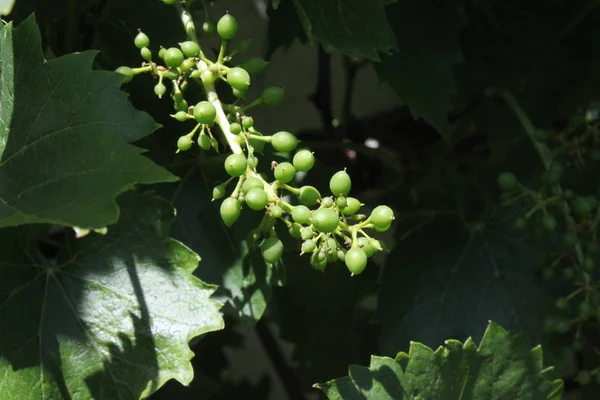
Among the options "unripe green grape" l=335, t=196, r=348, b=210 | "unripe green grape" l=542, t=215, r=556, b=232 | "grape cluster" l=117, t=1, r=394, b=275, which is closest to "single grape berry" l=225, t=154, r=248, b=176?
"grape cluster" l=117, t=1, r=394, b=275

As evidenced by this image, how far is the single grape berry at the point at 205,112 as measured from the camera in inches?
34.9

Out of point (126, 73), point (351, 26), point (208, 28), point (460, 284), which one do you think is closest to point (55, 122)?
point (126, 73)

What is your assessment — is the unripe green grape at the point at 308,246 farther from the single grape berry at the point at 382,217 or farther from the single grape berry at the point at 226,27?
the single grape berry at the point at 226,27

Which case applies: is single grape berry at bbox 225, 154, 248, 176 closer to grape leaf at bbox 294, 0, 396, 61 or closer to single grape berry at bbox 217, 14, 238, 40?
single grape berry at bbox 217, 14, 238, 40

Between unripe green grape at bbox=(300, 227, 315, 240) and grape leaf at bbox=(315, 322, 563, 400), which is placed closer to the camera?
unripe green grape at bbox=(300, 227, 315, 240)

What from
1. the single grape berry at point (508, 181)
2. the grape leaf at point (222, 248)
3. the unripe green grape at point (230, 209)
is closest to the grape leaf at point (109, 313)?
the grape leaf at point (222, 248)

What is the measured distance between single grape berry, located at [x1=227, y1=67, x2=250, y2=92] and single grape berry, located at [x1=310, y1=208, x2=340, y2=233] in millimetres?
186

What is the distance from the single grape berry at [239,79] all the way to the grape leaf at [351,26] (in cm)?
24

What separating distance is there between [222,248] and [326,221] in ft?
1.25

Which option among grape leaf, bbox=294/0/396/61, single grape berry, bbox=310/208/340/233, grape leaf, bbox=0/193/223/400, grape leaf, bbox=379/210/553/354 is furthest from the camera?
grape leaf, bbox=379/210/553/354

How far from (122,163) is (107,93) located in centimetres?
12

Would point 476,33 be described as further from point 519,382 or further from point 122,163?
point 122,163

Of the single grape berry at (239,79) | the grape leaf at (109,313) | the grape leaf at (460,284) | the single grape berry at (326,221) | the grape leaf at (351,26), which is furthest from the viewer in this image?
the grape leaf at (460,284)

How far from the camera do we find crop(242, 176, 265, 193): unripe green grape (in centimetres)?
85
